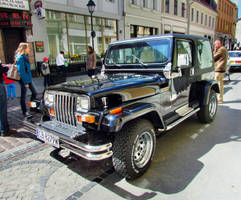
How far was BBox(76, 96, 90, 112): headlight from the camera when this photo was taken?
7.76ft

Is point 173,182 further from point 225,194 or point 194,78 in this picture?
point 194,78

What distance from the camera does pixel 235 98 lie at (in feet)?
23.0

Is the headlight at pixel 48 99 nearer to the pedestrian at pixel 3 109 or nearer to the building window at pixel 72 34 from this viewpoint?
the pedestrian at pixel 3 109

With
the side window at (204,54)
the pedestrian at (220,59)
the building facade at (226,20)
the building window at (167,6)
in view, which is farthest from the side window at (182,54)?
the building facade at (226,20)

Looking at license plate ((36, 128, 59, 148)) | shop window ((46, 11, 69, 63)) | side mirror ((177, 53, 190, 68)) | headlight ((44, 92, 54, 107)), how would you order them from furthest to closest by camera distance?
shop window ((46, 11, 69, 63))
side mirror ((177, 53, 190, 68))
headlight ((44, 92, 54, 107))
license plate ((36, 128, 59, 148))

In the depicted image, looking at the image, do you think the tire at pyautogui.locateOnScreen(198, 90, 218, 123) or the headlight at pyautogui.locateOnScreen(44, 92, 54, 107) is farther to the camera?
the tire at pyautogui.locateOnScreen(198, 90, 218, 123)

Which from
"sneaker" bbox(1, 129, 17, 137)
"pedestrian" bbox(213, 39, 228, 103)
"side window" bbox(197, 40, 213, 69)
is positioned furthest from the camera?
"pedestrian" bbox(213, 39, 228, 103)

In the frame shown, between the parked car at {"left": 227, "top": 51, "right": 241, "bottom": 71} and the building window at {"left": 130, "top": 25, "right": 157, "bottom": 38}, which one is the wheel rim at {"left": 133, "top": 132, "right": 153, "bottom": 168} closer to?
the parked car at {"left": 227, "top": 51, "right": 241, "bottom": 71}

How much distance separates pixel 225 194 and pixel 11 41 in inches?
467

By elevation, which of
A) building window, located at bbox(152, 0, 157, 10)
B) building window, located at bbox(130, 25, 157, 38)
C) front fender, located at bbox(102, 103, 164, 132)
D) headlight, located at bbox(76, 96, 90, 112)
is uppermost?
building window, located at bbox(152, 0, 157, 10)

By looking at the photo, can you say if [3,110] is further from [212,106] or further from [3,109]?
[212,106]

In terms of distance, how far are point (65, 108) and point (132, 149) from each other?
1.08 m

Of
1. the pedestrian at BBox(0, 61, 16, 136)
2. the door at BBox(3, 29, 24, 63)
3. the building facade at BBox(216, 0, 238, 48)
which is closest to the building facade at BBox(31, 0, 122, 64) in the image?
the door at BBox(3, 29, 24, 63)

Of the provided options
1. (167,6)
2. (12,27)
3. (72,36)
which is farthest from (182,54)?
(167,6)
